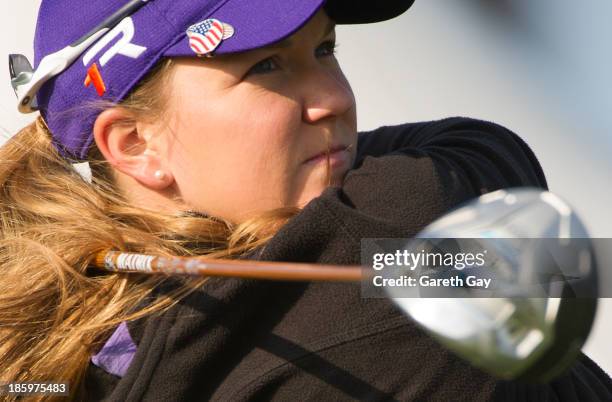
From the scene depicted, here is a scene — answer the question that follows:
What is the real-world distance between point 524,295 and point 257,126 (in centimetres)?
35

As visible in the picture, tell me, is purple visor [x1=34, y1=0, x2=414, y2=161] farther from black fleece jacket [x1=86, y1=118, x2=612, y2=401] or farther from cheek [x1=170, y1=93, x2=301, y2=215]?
black fleece jacket [x1=86, y1=118, x2=612, y2=401]

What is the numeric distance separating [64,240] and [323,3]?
1.06 feet

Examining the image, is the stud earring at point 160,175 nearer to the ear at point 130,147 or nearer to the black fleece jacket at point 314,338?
the ear at point 130,147

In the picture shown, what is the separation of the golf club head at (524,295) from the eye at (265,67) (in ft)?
1.05

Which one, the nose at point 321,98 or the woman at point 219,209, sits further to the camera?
the nose at point 321,98

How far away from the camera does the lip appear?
887 millimetres

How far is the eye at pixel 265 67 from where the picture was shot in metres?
0.88

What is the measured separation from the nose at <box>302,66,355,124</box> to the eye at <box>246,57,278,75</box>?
0.03 meters

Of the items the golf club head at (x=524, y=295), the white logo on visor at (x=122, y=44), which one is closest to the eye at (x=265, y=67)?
the white logo on visor at (x=122, y=44)

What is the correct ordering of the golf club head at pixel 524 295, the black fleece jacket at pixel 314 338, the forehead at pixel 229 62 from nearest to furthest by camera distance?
the golf club head at pixel 524 295 → the black fleece jacket at pixel 314 338 → the forehead at pixel 229 62

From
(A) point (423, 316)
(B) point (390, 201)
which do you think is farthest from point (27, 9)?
(A) point (423, 316)

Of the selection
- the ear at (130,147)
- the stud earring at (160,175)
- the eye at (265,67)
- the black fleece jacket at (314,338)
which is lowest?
the black fleece jacket at (314,338)

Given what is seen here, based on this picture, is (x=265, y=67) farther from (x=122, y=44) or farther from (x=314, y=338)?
(x=314, y=338)

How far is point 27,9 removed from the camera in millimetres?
1424
